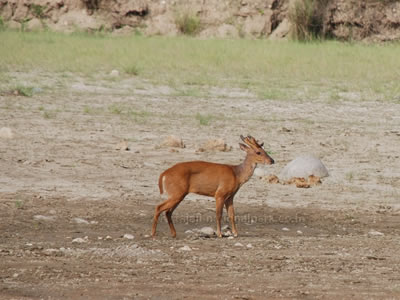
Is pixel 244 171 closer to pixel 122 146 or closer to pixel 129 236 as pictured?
pixel 129 236

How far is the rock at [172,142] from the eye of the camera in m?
12.9

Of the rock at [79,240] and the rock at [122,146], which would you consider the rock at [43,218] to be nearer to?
the rock at [79,240]

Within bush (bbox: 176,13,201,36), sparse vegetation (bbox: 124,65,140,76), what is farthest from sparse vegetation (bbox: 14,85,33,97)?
bush (bbox: 176,13,201,36)

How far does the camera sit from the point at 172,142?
507 inches

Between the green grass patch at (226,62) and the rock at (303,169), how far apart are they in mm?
6166

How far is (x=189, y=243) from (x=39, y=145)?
5332 mm

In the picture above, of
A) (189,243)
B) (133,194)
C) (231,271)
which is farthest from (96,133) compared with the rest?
(231,271)

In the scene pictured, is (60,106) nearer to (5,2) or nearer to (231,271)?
(231,271)

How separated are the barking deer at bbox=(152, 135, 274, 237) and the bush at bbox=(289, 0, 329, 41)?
74.4 ft

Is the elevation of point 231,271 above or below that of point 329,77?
above

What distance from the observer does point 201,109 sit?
16.2 meters

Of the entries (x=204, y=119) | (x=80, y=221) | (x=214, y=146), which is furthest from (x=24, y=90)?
(x=80, y=221)

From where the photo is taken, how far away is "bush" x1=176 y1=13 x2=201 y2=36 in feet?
104

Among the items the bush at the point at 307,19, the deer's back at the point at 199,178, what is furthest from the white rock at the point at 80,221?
the bush at the point at 307,19
